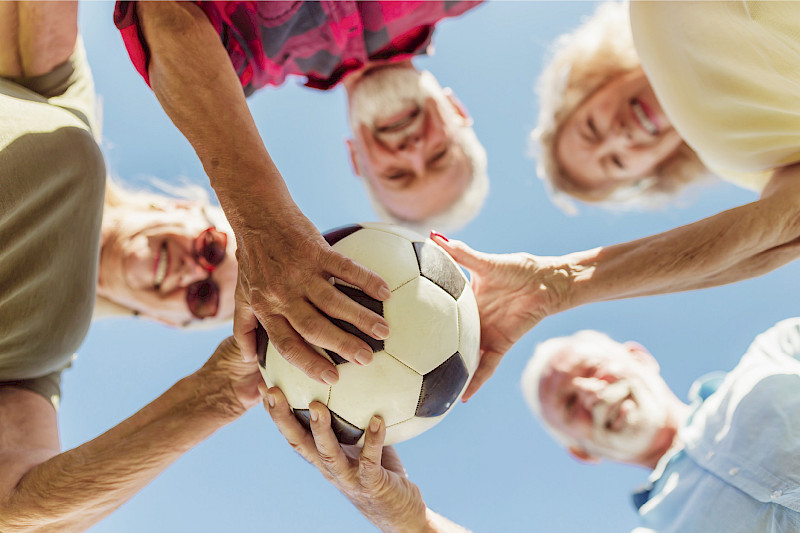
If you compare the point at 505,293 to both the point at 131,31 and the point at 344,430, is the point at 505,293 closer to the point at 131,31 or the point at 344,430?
the point at 344,430

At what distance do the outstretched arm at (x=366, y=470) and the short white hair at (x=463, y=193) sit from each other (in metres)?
2.07

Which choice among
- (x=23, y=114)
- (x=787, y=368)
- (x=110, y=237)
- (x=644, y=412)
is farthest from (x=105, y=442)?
(x=644, y=412)

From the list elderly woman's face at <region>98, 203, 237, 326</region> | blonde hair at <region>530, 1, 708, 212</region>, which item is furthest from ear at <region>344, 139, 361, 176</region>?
blonde hair at <region>530, 1, 708, 212</region>

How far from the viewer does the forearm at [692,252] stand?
199 centimetres

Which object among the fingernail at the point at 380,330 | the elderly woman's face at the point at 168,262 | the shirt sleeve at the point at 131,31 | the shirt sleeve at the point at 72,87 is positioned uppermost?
the shirt sleeve at the point at 131,31

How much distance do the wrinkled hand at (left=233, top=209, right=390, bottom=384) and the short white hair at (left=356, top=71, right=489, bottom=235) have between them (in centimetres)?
219

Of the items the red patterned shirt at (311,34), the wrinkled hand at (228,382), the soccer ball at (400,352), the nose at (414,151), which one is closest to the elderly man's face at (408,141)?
the nose at (414,151)

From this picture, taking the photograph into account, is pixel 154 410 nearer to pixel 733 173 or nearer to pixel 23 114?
pixel 23 114

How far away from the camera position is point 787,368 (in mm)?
2393

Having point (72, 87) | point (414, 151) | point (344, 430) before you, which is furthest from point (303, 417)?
point (414, 151)

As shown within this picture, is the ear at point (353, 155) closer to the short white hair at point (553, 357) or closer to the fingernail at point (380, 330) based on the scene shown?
the short white hair at point (553, 357)

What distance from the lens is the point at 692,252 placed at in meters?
2.01

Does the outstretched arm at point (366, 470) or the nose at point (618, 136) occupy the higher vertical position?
the nose at point (618, 136)

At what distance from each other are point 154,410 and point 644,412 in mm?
2945
